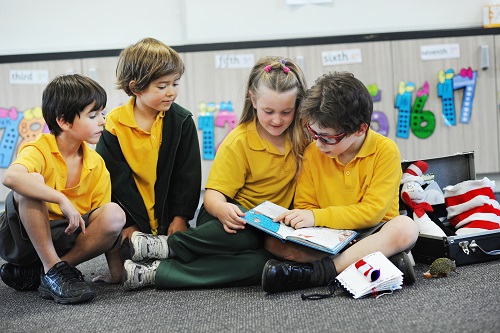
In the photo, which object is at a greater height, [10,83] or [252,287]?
[10,83]

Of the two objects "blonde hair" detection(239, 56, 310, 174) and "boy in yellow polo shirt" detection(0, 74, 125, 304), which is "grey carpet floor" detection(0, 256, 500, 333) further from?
"blonde hair" detection(239, 56, 310, 174)

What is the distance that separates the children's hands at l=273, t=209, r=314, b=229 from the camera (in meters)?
1.64

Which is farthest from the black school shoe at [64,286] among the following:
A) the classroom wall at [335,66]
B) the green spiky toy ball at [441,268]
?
the classroom wall at [335,66]

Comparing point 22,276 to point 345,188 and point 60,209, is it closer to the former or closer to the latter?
point 60,209

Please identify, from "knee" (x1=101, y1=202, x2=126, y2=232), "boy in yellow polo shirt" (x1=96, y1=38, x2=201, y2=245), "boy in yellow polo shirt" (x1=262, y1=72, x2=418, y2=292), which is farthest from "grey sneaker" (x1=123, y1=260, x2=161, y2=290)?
"boy in yellow polo shirt" (x1=262, y1=72, x2=418, y2=292)

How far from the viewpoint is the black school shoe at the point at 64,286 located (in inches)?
62.5

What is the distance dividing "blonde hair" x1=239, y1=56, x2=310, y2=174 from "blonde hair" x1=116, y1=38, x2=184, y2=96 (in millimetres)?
252

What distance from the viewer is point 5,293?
179 centimetres

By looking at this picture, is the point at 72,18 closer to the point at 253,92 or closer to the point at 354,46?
the point at 354,46

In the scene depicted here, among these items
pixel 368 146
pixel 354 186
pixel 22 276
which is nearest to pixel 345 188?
pixel 354 186

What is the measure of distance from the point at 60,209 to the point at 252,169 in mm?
542

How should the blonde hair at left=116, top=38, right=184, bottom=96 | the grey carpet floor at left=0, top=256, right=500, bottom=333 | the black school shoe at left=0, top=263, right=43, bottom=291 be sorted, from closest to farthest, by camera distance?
1. the grey carpet floor at left=0, top=256, right=500, bottom=333
2. the black school shoe at left=0, top=263, right=43, bottom=291
3. the blonde hair at left=116, top=38, right=184, bottom=96

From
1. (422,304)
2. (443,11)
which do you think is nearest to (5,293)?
(422,304)

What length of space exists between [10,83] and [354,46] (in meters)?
1.72
